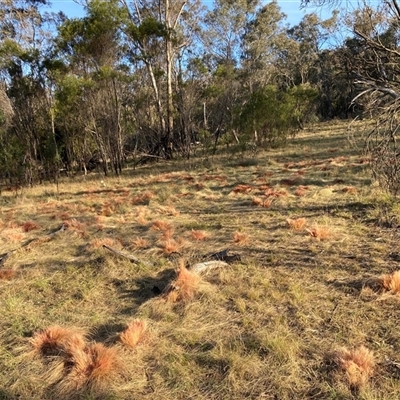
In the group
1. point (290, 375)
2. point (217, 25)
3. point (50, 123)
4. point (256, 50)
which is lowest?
point (290, 375)

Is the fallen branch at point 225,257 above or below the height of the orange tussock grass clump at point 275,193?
below

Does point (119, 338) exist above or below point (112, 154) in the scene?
below

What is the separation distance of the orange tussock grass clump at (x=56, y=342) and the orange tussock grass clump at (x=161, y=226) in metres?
3.86

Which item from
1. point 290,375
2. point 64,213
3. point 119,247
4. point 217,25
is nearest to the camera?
point 290,375

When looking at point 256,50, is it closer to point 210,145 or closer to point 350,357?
point 210,145

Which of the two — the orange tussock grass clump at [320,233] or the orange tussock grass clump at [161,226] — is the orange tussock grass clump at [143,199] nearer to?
the orange tussock grass clump at [161,226]

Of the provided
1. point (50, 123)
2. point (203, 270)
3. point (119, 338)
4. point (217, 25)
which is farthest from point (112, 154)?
point (217, 25)

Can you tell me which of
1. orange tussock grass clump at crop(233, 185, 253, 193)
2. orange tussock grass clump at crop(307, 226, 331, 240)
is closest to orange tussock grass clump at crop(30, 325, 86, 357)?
orange tussock grass clump at crop(307, 226, 331, 240)

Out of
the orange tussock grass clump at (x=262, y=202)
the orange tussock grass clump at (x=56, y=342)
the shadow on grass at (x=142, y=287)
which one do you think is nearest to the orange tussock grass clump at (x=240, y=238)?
the shadow on grass at (x=142, y=287)

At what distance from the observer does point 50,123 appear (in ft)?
64.9

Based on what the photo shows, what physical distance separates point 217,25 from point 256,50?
3.74m

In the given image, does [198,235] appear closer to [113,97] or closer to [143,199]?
[143,199]

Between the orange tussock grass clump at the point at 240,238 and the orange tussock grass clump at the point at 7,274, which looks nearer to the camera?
the orange tussock grass clump at the point at 7,274

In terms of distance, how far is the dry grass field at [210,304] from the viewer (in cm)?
317
